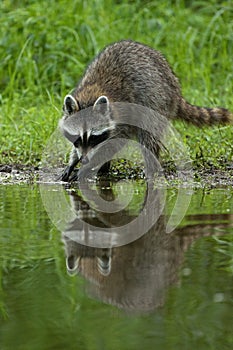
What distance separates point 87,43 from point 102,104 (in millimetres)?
2980

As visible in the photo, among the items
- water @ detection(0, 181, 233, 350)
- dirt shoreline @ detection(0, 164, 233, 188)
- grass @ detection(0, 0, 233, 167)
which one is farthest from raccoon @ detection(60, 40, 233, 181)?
water @ detection(0, 181, 233, 350)

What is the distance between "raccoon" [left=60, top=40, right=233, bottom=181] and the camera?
563cm

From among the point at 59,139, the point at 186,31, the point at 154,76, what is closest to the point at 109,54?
the point at 154,76

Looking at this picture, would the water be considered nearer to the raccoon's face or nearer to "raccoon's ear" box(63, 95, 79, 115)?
the raccoon's face

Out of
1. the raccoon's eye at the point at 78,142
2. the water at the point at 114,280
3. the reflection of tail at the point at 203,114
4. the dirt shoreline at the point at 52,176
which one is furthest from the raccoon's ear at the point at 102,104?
the water at the point at 114,280

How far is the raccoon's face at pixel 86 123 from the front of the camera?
5.53 m

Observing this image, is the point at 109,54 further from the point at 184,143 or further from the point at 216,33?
the point at 216,33

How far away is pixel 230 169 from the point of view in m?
5.73

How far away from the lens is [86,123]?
5.55 m

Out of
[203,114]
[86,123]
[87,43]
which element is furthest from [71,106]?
[87,43]

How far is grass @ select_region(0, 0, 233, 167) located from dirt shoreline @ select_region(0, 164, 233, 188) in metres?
1.12

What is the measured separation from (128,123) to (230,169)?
808 mm

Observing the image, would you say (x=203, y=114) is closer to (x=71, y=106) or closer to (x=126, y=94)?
(x=126, y=94)

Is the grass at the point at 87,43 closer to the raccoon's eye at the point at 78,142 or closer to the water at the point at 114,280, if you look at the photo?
the raccoon's eye at the point at 78,142
